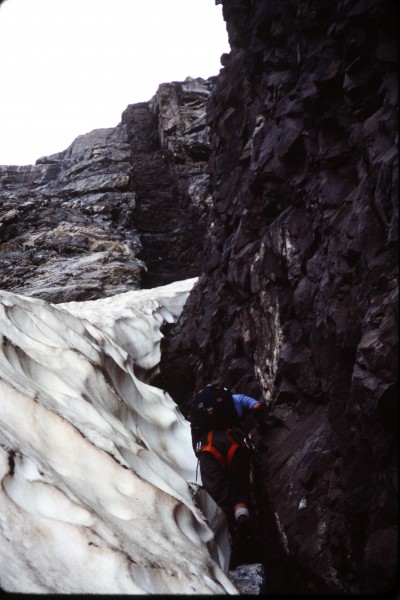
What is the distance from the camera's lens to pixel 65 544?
3.54 m

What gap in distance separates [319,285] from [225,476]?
2.40 meters

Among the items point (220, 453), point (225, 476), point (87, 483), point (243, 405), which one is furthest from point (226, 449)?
point (87, 483)

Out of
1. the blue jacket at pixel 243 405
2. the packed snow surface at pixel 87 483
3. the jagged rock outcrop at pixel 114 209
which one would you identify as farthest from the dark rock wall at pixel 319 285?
the jagged rock outcrop at pixel 114 209

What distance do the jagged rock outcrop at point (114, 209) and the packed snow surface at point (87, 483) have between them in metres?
10.2

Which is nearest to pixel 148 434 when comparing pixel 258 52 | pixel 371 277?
pixel 371 277

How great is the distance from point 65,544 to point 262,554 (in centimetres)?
324

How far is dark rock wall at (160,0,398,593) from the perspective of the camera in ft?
13.3

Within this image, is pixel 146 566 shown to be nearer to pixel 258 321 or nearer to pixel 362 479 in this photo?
pixel 362 479

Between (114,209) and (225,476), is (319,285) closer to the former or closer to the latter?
(225,476)

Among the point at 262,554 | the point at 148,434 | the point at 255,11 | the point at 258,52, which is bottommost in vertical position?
the point at 262,554

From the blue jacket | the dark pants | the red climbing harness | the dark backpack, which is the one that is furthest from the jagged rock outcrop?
the dark pants

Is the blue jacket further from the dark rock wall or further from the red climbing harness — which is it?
the red climbing harness

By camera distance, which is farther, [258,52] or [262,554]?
[258,52]

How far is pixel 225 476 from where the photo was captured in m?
6.03
